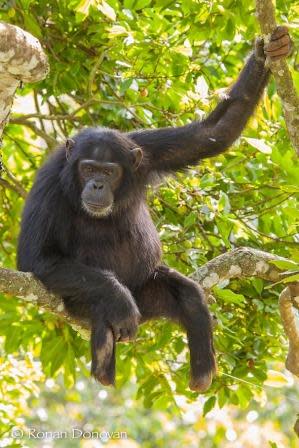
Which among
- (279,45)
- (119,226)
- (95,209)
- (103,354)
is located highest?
(279,45)

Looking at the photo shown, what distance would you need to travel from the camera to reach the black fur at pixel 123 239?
660cm

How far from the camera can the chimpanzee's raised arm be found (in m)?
7.24

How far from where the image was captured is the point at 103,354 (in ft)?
20.8

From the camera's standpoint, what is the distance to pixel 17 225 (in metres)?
9.51

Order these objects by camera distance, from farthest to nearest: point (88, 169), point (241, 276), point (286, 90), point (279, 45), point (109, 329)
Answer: point (88, 169), point (241, 276), point (109, 329), point (279, 45), point (286, 90)

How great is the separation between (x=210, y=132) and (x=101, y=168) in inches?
42.0

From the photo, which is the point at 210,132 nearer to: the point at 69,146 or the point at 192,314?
the point at 69,146

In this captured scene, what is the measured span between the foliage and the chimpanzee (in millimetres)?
262

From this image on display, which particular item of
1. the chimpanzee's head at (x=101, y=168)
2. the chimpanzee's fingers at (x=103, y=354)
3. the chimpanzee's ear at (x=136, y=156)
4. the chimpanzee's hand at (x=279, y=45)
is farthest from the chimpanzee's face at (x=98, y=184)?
the chimpanzee's hand at (x=279, y=45)

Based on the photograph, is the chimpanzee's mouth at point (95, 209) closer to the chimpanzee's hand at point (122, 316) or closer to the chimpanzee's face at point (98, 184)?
the chimpanzee's face at point (98, 184)

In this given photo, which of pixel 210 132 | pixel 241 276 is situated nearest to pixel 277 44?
pixel 210 132

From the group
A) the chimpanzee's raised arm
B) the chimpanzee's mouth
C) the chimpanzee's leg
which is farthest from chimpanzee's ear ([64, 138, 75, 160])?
the chimpanzee's leg

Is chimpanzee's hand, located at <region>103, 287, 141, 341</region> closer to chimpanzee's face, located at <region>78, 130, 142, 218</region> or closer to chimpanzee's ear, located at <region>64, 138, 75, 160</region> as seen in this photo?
chimpanzee's face, located at <region>78, 130, 142, 218</region>

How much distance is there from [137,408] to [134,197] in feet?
37.5
